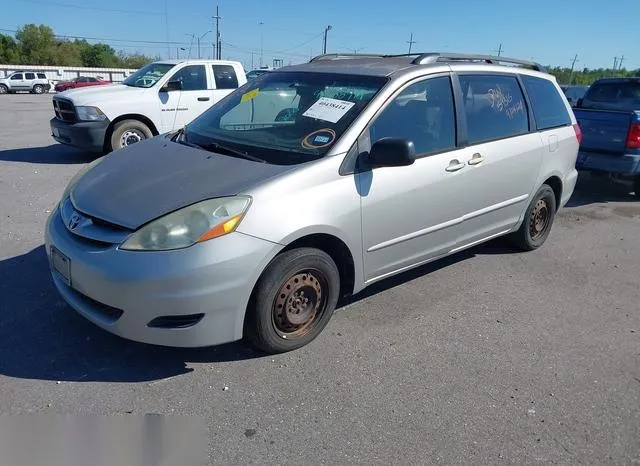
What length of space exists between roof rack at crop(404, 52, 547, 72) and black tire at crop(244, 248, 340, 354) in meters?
1.85

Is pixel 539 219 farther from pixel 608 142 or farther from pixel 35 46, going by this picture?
pixel 35 46

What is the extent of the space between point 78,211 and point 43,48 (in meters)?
84.6

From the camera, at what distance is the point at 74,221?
3.00 meters

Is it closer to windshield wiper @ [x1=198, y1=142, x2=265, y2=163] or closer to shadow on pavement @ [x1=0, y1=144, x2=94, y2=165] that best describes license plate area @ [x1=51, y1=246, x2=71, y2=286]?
windshield wiper @ [x1=198, y1=142, x2=265, y2=163]

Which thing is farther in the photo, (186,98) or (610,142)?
(186,98)

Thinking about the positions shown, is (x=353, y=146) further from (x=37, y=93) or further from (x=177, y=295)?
(x=37, y=93)

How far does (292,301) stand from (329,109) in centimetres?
137

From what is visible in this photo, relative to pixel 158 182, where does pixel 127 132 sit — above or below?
below

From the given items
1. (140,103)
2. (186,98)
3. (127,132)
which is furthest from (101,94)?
(186,98)

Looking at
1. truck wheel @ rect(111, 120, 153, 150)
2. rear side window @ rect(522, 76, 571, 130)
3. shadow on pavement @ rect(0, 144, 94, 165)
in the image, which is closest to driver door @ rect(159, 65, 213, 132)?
truck wheel @ rect(111, 120, 153, 150)

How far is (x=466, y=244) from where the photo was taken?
4.36m

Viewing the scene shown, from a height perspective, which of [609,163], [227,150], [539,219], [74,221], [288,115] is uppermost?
[288,115]

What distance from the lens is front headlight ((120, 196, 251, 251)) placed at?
8.87ft

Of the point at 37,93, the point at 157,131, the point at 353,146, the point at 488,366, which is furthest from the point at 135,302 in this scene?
the point at 37,93
